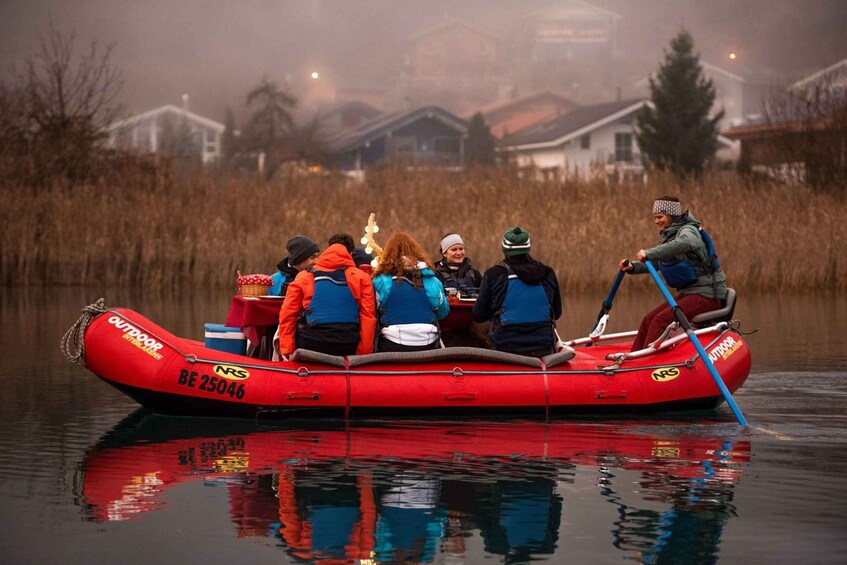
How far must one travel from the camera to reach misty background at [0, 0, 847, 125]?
331 feet

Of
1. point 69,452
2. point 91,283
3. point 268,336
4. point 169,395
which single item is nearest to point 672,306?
point 268,336

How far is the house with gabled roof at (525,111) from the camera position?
8866cm

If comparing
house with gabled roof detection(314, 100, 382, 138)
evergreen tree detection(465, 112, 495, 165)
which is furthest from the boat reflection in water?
house with gabled roof detection(314, 100, 382, 138)

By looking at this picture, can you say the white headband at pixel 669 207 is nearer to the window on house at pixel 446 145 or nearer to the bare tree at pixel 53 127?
the bare tree at pixel 53 127

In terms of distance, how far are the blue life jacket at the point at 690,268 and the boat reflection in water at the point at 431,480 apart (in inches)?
60.2

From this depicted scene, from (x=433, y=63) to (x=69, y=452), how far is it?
332 ft

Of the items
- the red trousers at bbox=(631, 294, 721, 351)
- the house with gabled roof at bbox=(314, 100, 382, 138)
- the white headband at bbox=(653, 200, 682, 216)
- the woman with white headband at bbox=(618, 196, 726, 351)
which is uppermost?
the house with gabled roof at bbox=(314, 100, 382, 138)

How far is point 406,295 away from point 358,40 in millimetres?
102183

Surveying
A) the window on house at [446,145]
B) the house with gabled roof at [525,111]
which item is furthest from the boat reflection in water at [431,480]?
the house with gabled roof at [525,111]

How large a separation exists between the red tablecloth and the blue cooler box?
278 mm

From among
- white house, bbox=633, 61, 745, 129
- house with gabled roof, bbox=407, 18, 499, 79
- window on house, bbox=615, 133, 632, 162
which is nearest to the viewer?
window on house, bbox=615, 133, 632, 162

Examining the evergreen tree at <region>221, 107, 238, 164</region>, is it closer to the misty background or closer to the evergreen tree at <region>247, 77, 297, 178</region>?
the evergreen tree at <region>247, 77, 297, 178</region>

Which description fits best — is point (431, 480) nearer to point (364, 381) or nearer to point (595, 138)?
point (364, 381)

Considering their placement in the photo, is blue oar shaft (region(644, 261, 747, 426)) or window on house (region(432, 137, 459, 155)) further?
window on house (region(432, 137, 459, 155))
